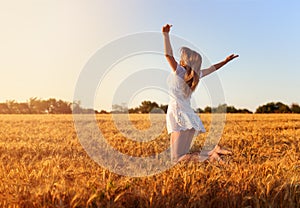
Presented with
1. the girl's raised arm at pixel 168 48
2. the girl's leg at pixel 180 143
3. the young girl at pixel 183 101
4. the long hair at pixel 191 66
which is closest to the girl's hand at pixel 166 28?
the girl's raised arm at pixel 168 48

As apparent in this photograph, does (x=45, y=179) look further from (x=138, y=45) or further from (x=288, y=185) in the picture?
(x=138, y=45)

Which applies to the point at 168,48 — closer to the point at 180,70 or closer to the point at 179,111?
the point at 180,70

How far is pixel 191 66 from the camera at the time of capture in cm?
570

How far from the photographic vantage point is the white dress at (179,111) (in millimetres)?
5793

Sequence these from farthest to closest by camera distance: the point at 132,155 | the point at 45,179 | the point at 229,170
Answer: the point at 132,155 → the point at 229,170 → the point at 45,179

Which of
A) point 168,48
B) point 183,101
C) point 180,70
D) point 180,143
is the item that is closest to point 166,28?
point 168,48

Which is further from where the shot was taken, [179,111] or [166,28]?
[179,111]

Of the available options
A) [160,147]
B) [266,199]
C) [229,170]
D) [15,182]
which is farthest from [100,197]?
[160,147]

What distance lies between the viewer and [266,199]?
12.1 feet

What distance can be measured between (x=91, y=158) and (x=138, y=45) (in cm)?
170

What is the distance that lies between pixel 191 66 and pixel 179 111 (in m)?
0.63

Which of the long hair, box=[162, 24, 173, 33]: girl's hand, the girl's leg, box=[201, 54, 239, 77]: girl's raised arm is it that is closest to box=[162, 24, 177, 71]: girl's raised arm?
box=[162, 24, 173, 33]: girl's hand

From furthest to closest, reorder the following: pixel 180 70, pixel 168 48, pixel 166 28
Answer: pixel 180 70 < pixel 168 48 < pixel 166 28

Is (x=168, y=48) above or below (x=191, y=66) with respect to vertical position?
above
